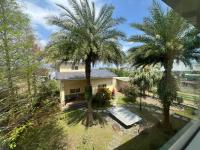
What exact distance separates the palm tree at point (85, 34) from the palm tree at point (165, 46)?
1.44m

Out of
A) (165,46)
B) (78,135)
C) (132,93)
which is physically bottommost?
(78,135)

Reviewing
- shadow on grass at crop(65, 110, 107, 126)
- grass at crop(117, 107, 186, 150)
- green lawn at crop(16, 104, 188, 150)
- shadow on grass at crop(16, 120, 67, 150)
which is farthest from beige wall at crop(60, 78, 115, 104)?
shadow on grass at crop(16, 120, 67, 150)

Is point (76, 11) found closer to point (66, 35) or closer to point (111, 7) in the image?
point (66, 35)

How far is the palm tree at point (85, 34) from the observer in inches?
385

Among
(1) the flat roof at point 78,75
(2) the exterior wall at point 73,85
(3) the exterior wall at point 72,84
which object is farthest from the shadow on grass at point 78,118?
(1) the flat roof at point 78,75

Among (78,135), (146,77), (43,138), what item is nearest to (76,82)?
(146,77)

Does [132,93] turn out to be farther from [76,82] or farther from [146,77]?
[76,82]

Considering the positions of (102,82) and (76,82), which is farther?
(102,82)

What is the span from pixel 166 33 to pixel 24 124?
322 inches

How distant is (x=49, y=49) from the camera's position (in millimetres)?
9891

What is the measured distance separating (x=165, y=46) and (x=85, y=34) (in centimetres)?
458

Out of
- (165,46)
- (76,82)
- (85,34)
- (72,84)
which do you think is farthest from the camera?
(76,82)

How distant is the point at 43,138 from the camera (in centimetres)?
643

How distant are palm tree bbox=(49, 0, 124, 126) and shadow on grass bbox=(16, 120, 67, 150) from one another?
418 centimetres
